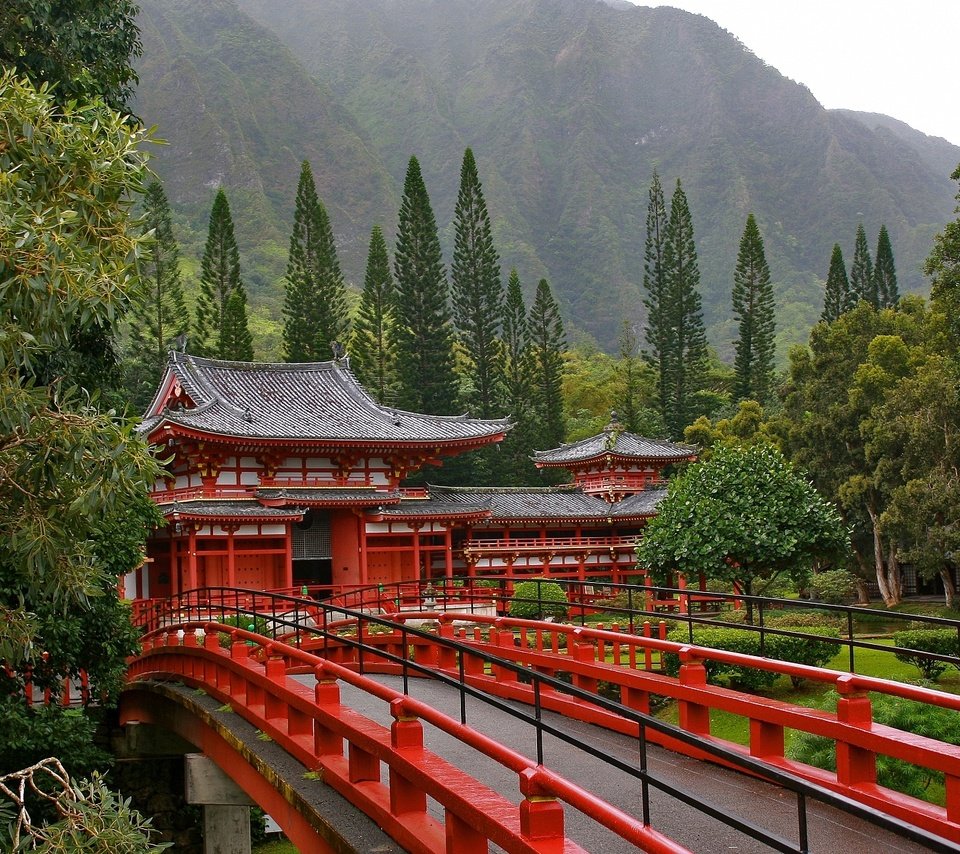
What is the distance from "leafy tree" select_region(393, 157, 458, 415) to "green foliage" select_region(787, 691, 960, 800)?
117 ft

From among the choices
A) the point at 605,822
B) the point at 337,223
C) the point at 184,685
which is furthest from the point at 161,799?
the point at 337,223

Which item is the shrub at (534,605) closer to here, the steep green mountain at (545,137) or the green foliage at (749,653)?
the green foliage at (749,653)

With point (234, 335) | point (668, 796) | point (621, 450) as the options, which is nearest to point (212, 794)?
point (668, 796)

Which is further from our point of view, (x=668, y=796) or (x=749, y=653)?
(x=749, y=653)

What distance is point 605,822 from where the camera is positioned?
443 centimetres

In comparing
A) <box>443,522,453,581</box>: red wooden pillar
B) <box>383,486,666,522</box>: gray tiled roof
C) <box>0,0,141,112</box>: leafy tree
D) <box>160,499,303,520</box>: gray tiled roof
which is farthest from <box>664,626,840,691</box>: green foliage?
<box>383,486,666,522</box>: gray tiled roof

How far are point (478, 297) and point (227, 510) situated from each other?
25.4 metres

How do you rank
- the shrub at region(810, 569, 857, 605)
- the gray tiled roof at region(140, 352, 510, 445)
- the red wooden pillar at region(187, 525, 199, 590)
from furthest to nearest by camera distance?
1. the shrub at region(810, 569, 857, 605)
2. the gray tiled roof at region(140, 352, 510, 445)
3. the red wooden pillar at region(187, 525, 199, 590)

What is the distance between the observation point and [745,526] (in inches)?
797

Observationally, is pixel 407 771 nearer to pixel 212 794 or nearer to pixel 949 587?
pixel 212 794

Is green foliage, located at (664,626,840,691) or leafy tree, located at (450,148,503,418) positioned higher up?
leafy tree, located at (450,148,503,418)

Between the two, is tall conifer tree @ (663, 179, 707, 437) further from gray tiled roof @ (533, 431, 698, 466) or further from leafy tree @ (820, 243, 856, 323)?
gray tiled roof @ (533, 431, 698, 466)

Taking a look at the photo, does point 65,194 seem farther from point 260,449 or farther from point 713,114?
point 713,114

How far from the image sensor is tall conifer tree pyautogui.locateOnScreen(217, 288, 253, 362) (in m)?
43.1
